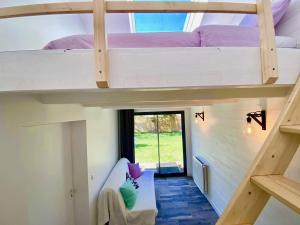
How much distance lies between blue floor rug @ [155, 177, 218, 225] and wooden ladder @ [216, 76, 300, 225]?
3.32 m

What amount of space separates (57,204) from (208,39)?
244 centimetres

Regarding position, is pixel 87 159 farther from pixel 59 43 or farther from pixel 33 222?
pixel 59 43

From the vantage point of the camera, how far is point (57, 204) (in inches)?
104

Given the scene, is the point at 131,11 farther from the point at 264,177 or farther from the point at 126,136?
the point at 126,136

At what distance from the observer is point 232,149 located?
3.33 meters

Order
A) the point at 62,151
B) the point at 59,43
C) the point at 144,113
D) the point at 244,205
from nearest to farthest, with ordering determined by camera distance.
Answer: the point at 244,205
the point at 59,43
the point at 62,151
the point at 144,113

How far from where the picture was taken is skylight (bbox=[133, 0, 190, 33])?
340 centimetres

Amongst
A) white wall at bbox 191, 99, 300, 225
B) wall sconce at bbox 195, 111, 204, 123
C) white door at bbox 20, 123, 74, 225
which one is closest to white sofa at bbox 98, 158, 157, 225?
white door at bbox 20, 123, 74, 225

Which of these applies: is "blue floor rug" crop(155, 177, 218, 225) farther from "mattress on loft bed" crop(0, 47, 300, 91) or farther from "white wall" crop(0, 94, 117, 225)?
"mattress on loft bed" crop(0, 47, 300, 91)

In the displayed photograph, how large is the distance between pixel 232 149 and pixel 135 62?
8.86 feet

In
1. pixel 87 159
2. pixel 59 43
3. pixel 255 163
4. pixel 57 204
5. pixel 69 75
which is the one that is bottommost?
pixel 57 204

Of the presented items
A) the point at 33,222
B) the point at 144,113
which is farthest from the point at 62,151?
the point at 144,113

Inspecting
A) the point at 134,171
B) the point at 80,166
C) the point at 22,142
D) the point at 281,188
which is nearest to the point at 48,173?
the point at 80,166

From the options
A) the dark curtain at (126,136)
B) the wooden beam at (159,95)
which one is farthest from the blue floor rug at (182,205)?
the wooden beam at (159,95)
